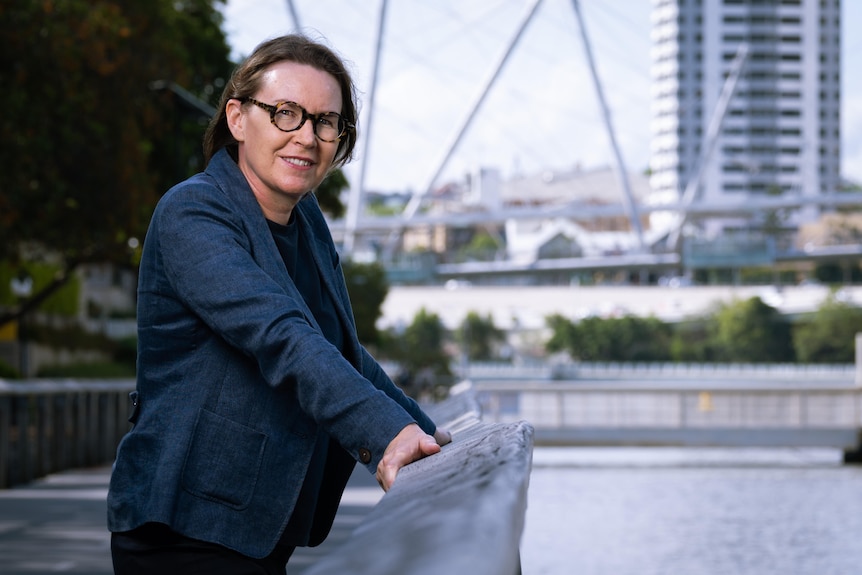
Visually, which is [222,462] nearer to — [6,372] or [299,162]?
[299,162]

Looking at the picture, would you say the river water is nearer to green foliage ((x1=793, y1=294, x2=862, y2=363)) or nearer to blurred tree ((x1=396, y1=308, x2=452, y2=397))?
blurred tree ((x1=396, y1=308, x2=452, y2=397))

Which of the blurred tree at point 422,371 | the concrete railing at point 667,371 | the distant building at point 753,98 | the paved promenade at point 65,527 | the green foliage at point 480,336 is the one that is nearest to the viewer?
the paved promenade at point 65,527

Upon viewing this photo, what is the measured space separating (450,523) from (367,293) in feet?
174

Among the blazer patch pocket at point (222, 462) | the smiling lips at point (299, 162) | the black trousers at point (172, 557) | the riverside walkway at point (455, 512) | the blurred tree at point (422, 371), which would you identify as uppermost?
the smiling lips at point (299, 162)

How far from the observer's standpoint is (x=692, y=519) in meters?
14.4

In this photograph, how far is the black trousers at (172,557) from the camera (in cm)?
211

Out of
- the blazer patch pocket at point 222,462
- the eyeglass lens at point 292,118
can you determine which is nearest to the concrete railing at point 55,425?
the eyeglass lens at point 292,118

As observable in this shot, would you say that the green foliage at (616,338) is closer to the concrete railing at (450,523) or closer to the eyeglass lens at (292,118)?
the eyeglass lens at (292,118)

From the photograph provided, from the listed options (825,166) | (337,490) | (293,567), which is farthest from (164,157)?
(825,166)

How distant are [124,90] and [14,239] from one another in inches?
76.1

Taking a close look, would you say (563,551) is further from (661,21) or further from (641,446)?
(661,21)

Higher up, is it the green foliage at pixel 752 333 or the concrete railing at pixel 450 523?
the concrete railing at pixel 450 523

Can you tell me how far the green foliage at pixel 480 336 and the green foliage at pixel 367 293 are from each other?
63964 millimetres

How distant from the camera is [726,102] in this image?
132 metres
